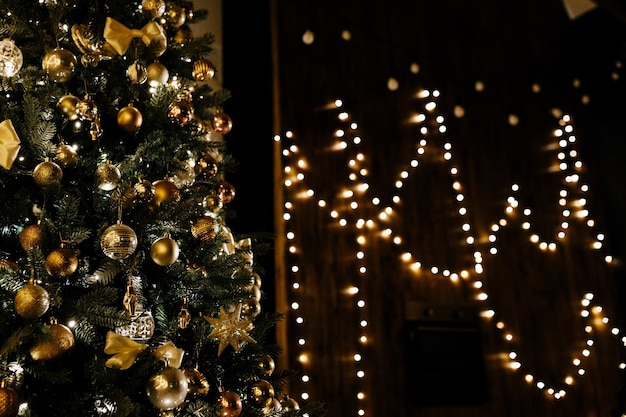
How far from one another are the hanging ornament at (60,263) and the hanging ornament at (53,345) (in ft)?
0.33

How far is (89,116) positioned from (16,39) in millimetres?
286

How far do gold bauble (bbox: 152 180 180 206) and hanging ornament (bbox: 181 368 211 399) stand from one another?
1.27 feet

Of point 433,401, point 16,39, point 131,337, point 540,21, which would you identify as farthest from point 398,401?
point 540,21

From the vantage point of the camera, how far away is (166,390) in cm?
107

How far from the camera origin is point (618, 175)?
376cm

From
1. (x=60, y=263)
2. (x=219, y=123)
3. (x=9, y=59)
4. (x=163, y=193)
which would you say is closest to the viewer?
(x=60, y=263)

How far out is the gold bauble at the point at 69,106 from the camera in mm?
1237

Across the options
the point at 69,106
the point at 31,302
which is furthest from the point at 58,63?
the point at 31,302

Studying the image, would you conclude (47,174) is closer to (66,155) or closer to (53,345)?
(66,155)

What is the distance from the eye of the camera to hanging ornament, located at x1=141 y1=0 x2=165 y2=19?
1429mm

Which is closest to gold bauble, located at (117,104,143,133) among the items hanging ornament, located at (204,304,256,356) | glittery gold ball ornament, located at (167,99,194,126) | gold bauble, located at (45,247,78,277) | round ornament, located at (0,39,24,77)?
glittery gold ball ornament, located at (167,99,194,126)

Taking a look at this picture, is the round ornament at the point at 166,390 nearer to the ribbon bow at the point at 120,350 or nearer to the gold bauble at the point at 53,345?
the ribbon bow at the point at 120,350

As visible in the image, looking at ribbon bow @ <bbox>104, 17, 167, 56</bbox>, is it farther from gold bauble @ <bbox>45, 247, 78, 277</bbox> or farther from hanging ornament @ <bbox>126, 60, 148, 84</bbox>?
gold bauble @ <bbox>45, 247, 78, 277</bbox>

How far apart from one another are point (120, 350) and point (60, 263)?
20cm
